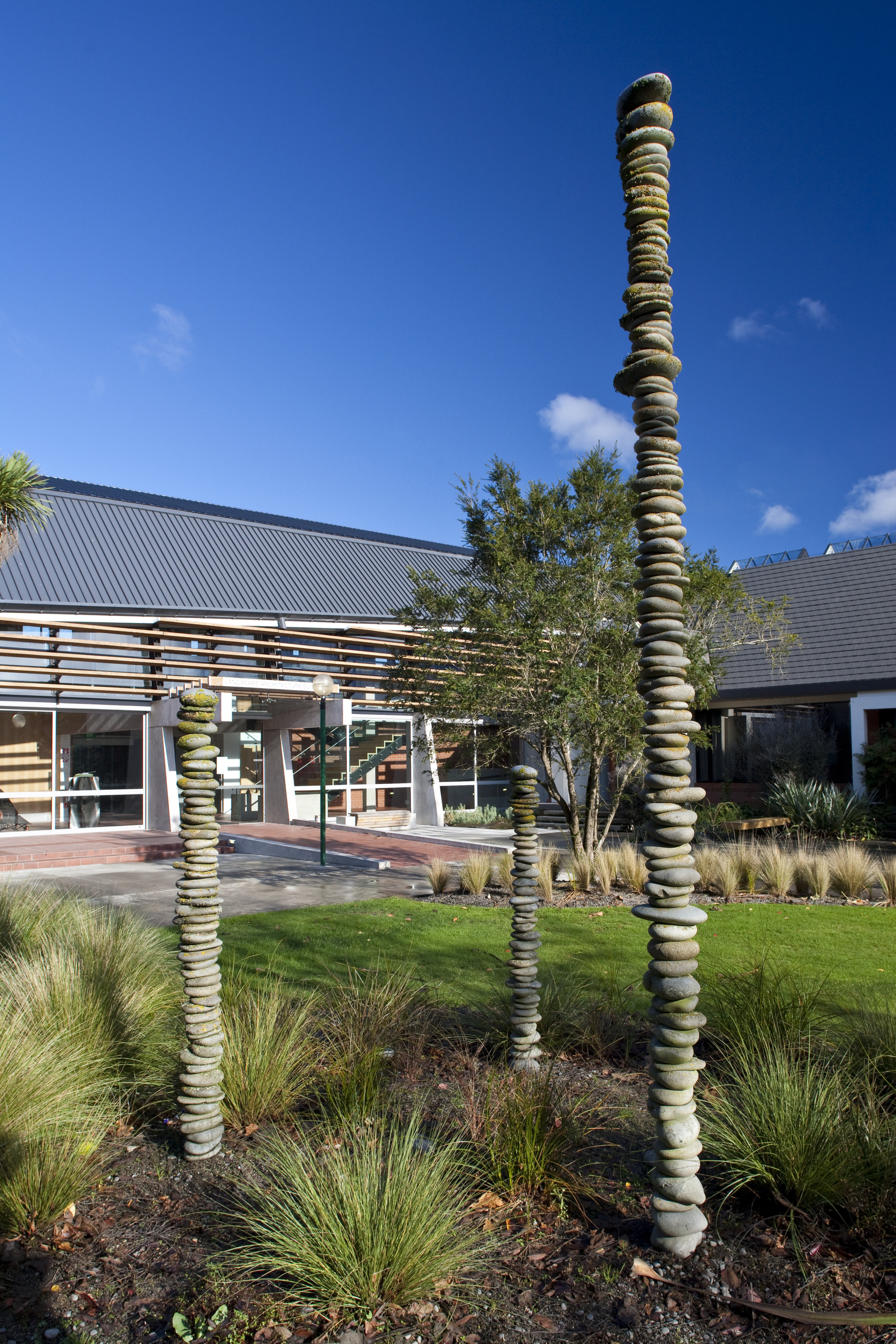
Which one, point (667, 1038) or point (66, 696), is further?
point (66, 696)

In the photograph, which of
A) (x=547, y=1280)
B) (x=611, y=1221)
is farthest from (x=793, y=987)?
(x=547, y=1280)

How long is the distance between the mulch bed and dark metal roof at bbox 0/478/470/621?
1854 centimetres

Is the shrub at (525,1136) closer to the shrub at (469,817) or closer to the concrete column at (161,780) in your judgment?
the concrete column at (161,780)

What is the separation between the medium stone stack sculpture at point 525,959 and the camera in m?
4.38

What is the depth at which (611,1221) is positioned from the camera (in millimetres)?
3150

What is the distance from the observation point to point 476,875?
11.4 m

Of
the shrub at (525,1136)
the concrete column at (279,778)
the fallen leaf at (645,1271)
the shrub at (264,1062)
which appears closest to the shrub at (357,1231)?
the shrub at (525,1136)

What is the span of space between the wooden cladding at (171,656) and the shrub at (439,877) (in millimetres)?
6132

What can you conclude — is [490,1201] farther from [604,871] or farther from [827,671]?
[827,671]

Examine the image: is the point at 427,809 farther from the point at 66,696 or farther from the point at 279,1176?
the point at 279,1176

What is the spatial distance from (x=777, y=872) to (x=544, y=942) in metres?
4.32

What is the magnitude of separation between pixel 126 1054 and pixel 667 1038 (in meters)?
2.82

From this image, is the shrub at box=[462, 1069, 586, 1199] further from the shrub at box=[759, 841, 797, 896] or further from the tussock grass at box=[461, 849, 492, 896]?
the shrub at box=[759, 841, 797, 896]

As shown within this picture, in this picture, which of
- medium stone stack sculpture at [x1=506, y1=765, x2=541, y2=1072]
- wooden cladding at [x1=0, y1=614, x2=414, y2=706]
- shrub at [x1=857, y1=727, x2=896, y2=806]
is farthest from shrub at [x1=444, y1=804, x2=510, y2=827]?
medium stone stack sculpture at [x1=506, y1=765, x2=541, y2=1072]
